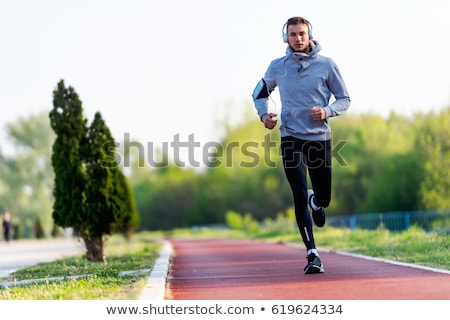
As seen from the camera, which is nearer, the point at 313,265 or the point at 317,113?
the point at 317,113

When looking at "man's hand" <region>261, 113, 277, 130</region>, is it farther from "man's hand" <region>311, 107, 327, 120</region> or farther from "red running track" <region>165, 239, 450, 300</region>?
"red running track" <region>165, 239, 450, 300</region>

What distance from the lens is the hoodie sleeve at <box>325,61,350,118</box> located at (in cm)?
795

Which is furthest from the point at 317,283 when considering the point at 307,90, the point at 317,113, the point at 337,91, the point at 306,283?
the point at 337,91

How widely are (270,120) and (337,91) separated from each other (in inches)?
30.9

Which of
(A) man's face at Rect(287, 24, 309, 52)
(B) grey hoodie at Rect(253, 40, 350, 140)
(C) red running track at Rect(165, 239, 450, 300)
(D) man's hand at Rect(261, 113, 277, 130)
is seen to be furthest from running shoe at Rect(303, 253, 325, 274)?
(A) man's face at Rect(287, 24, 309, 52)

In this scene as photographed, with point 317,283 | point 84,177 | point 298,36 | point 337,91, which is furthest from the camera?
point 84,177

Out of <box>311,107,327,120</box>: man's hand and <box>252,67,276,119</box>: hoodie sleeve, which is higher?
<box>252,67,276,119</box>: hoodie sleeve

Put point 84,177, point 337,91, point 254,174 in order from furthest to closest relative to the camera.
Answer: point 254,174 → point 84,177 → point 337,91

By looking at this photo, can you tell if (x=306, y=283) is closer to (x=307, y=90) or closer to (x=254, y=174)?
(x=307, y=90)

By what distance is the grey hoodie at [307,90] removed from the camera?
7.89 m

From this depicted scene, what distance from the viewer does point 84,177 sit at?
551 inches

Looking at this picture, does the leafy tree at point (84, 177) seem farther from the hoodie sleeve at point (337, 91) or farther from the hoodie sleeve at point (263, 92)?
the hoodie sleeve at point (337, 91)

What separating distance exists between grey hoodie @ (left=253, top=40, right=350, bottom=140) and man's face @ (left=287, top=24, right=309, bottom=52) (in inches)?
2.6
